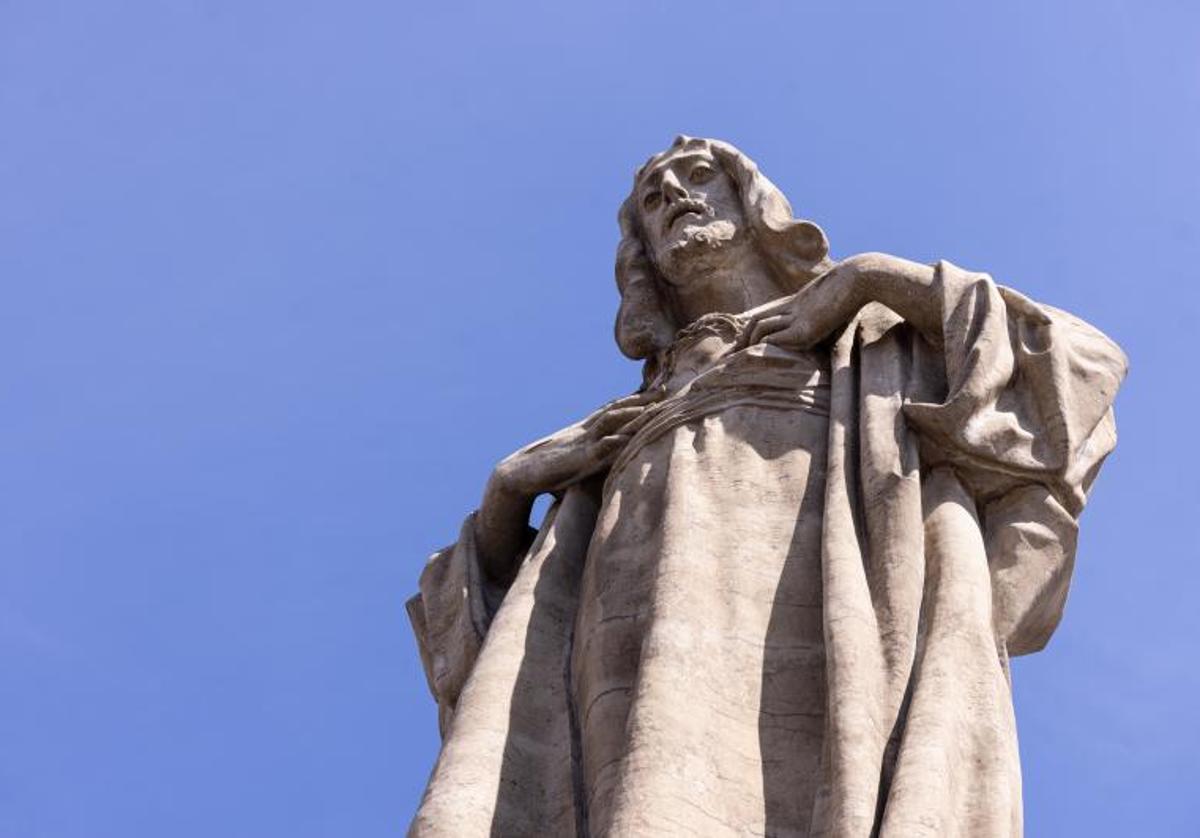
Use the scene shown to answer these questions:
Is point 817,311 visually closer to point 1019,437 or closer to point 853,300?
point 853,300

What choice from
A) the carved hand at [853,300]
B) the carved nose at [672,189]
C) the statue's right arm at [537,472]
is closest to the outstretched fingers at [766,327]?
the carved hand at [853,300]

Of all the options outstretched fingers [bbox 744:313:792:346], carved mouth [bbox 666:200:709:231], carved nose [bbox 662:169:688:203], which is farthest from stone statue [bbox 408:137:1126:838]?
carved nose [bbox 662:169:688:203]

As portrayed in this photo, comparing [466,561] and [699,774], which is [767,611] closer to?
[699,774]

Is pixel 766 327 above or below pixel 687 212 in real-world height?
below

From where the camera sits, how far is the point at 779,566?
13172mm

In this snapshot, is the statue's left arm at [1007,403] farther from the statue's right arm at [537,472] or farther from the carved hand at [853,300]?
the statue's right arm at [537,472]

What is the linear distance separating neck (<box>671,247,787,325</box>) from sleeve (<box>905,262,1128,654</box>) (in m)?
1.86

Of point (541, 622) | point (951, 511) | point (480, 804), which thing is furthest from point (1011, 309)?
point (480, 804)

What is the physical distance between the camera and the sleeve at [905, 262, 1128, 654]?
13.2 m

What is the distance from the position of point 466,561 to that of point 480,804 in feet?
8.28

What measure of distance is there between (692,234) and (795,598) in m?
3.29

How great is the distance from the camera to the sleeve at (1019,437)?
13250 mm

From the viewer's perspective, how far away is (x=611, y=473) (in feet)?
47.6

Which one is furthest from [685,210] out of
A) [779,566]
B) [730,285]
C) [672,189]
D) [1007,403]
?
[779,566]
